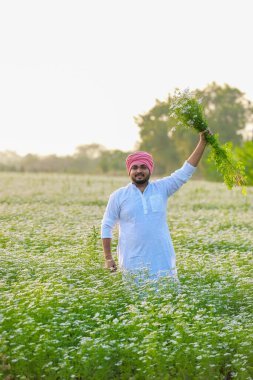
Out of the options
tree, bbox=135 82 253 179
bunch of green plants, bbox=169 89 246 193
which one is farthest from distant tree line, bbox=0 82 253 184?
bunch of green plants, bbox=169 89 246 193

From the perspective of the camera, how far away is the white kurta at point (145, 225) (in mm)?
8828

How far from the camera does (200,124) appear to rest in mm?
9430

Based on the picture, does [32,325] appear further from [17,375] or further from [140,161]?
[140,161]

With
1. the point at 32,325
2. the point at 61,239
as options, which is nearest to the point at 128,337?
the point at 32,325

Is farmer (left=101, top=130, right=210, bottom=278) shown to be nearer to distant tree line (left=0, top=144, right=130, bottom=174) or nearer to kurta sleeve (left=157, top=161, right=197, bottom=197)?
kurta sleeve (left=157, top=161, right=197, bottom=197)

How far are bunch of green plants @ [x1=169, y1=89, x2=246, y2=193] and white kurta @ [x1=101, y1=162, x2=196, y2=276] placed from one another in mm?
716

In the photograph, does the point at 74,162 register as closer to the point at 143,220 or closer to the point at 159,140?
the point at 159,140

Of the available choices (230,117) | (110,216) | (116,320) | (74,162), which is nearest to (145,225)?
(110,216)

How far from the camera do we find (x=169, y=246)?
8.92 meters

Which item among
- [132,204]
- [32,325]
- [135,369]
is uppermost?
[132,204]

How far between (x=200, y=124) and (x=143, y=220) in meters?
1.54

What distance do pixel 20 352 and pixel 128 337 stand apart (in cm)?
102

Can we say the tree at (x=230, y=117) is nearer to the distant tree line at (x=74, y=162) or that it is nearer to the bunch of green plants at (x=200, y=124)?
the distant tree line at (x=74, y=162)

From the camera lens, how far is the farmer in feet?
29.0
